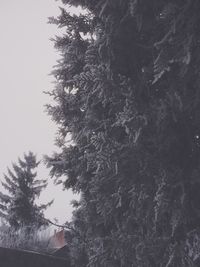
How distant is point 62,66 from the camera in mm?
7766

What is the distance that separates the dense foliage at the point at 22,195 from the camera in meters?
20.3

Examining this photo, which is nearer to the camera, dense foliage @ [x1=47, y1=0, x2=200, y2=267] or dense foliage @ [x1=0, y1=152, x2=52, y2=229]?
dense foliage @ [x1=47, y1=0, x2=200, y2=267]

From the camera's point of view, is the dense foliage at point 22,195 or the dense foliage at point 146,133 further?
the dense foliage at point 22,195

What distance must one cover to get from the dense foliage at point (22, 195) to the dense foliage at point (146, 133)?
1409 cm

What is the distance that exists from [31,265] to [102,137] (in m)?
8.08

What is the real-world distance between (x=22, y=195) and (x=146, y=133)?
1678 centimetres

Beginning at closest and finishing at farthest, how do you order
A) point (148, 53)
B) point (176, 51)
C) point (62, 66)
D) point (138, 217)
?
point (176, 51), point (138, 217), point (148, 53), point (62, 66)

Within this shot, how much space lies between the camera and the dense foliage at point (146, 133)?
17.1ft

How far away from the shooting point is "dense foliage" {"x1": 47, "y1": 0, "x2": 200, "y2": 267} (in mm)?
5199

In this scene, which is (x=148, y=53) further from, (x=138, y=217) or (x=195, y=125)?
(x=138, y=217)

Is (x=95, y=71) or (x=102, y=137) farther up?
(x=95, y=71)

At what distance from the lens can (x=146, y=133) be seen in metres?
5.64

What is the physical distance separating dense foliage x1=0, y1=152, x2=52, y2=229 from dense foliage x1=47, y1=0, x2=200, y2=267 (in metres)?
14.1

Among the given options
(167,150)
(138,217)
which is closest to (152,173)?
(167,150)
